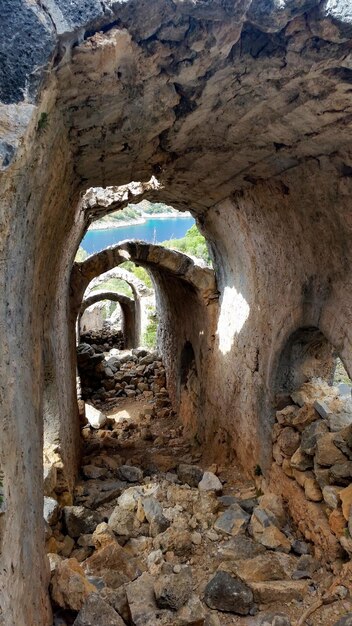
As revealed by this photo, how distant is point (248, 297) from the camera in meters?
4.95

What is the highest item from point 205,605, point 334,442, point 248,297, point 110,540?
point 248,297

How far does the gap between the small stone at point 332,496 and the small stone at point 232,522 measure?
0.87 m

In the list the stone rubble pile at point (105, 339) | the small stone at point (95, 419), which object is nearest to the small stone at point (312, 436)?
the small stone at point (95, 419)

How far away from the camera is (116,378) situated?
1053 cm

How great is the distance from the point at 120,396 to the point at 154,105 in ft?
28.1

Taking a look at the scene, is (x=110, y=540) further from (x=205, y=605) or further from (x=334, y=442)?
(x=334, y=442)

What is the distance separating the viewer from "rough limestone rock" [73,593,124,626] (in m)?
2.24

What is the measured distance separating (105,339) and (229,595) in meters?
13.7

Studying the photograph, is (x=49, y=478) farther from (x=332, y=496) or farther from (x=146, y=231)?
(x=146, y=231)

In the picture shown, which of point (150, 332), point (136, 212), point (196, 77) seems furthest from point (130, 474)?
point (136, 212)

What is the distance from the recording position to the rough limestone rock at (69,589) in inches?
94.7

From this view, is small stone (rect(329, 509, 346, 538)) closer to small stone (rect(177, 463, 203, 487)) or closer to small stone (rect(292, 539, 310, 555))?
small stone (rect(292, 539, 310, 555))

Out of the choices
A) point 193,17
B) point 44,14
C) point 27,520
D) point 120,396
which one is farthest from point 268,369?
point 120,396

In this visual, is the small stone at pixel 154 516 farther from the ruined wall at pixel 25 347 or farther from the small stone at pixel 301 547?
the ruined wall at pixel 25 347
